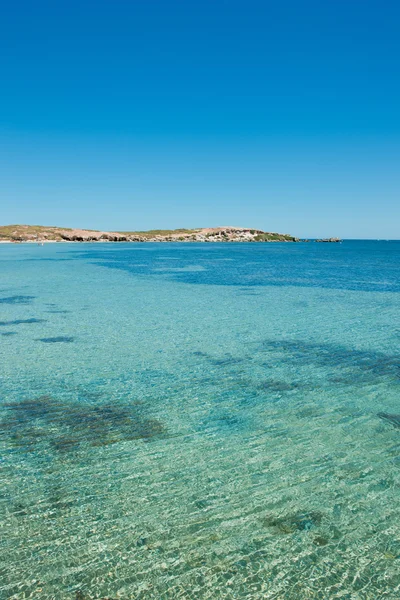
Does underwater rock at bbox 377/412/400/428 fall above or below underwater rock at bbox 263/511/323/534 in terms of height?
above

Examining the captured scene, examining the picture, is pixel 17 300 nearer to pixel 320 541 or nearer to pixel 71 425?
pixel 71 425

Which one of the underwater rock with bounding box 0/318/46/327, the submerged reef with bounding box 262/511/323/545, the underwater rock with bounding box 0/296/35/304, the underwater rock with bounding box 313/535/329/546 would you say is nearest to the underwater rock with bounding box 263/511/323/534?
the submerged reef with bounding box 262/511/323/545

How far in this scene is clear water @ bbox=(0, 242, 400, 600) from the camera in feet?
23.0

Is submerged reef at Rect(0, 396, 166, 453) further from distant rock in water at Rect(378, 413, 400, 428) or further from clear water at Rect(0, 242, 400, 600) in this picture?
distant rock in water at Rect(378, 413, 400, 428)

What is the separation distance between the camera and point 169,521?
26.9 feet

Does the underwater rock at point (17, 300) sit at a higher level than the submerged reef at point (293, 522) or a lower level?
higher

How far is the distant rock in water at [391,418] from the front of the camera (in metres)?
12.6

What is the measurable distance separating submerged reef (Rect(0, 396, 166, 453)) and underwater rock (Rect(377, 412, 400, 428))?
7051mm

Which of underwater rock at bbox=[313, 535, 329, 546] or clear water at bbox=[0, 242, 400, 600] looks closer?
clear water at bbox=[0, 242, 400, 600]

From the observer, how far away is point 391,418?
13.0m

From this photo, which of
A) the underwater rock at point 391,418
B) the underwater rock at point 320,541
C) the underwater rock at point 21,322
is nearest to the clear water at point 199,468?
the underwater rock at point 320,541

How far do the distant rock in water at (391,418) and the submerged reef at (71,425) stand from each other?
23.2 ft

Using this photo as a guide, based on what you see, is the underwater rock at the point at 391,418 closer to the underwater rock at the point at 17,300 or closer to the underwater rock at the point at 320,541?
the underwater rock at the point at 320,541

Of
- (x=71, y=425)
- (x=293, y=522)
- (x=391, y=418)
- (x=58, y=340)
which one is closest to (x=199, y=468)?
(x=293, y=522)
